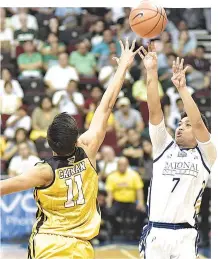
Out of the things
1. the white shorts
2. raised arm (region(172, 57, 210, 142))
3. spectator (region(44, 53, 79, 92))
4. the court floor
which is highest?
spectator (region(44, 53, 79, 92))

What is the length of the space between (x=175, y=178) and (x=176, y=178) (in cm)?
1

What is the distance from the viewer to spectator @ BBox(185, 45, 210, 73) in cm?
1414

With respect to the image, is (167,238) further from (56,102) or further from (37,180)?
(56,102)

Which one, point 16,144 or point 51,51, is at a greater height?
point 51,51

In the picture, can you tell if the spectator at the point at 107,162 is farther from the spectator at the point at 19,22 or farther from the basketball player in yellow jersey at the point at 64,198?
the basketball player in yellow jersey at the point at 64,198

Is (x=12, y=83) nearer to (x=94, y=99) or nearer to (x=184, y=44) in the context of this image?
(x=94, y=99)

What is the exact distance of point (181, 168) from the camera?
6074 millimetres

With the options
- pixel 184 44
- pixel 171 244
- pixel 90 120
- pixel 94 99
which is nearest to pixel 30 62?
pixel 94 99

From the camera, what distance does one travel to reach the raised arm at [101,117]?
485 centimetres

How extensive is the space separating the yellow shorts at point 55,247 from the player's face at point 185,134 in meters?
1.95

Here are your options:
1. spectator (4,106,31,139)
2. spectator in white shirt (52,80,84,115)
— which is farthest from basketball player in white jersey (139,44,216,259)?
spectator in white shirt (52,80,84,115)

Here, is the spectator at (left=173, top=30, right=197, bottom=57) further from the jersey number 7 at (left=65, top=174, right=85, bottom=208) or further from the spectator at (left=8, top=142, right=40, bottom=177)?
the jersey number 7 at (left=65, top=174, right=85, bottom=208)

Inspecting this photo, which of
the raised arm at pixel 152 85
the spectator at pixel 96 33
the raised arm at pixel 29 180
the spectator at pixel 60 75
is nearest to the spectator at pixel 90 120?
the spectator at pixel 60 75

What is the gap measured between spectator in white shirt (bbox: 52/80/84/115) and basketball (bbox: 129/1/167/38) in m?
6.79
